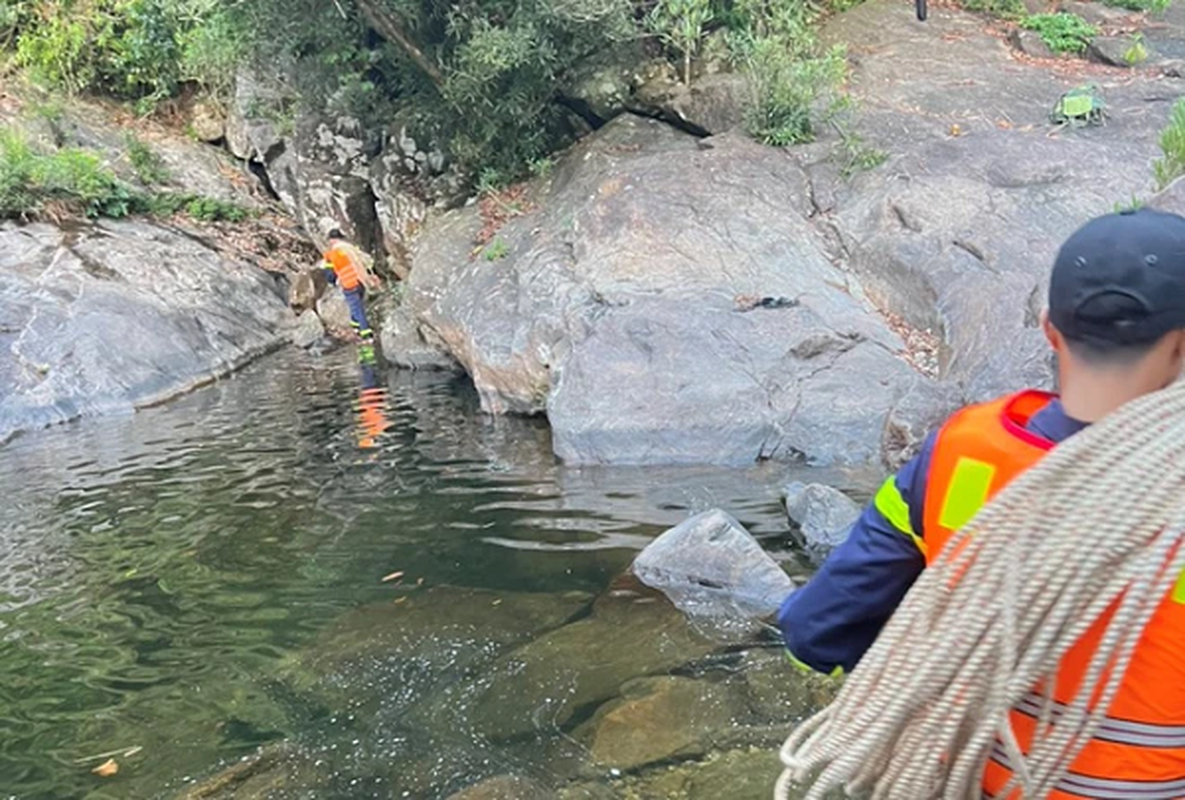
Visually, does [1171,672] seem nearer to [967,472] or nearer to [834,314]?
[967,472]

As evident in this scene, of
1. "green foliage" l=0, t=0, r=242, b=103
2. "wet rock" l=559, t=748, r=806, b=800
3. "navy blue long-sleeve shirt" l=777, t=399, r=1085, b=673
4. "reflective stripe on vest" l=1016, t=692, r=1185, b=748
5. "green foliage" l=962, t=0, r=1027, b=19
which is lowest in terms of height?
"wet rock" l=559, t=748, r=806, b=800

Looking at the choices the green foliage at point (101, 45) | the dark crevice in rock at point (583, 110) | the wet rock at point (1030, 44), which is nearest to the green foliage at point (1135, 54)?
the wet rock at point (1030, 44)

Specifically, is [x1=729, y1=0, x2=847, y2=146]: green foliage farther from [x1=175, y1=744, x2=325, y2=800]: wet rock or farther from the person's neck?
the person's neck

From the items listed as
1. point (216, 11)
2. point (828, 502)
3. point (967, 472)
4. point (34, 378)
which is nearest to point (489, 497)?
point (828, 502)

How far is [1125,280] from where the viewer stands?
4.87 feet

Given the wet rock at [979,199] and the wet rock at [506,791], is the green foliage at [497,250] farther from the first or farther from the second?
the wet rock at [506,791]

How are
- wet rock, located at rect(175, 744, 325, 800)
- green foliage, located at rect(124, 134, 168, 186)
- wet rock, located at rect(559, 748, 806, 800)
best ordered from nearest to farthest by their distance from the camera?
wet rock, located at rect(559, 748, 806, 800)
wet rock, located at rect(175, 744, 325, 800)
green foliage, located at rect(124, 134, 168, 186)

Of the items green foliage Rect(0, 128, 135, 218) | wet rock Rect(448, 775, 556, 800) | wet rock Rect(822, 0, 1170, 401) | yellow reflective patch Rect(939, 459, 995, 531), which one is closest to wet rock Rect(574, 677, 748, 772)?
wet rock Rect(448, 775, 556, 800)

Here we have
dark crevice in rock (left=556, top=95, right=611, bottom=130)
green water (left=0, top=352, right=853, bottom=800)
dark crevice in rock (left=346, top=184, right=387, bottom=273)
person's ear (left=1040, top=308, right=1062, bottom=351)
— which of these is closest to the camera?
person's ear (left=1040, top=308, right=1062, bottom=351)

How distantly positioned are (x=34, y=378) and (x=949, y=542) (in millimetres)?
13330

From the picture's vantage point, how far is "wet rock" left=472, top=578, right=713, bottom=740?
4898 millimetres

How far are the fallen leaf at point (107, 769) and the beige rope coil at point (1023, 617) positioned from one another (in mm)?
4059

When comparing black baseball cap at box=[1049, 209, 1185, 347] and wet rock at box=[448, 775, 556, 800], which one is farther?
wet rock at box=[448, 775, 556, 800]

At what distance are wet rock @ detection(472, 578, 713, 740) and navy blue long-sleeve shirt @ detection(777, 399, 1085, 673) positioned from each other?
3127 millimetres
